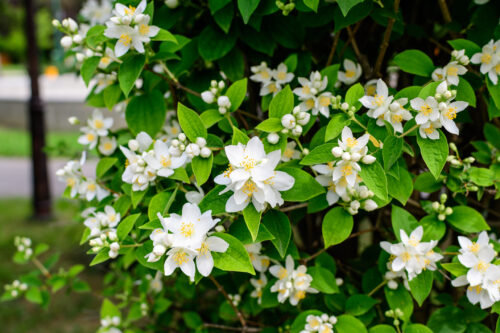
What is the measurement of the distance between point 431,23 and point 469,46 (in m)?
0.57

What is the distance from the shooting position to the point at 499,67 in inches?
48.7

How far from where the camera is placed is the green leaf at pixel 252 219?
38.8 inches

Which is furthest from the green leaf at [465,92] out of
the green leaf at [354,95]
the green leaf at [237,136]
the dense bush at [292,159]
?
the green leaf at [237,136]

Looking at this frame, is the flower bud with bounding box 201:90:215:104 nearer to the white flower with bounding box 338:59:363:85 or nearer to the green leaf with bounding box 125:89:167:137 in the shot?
the green leaf with bounding box 125:89:167:137

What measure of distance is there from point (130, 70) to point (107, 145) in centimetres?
42

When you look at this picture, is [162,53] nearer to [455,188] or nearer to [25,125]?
[455,188]

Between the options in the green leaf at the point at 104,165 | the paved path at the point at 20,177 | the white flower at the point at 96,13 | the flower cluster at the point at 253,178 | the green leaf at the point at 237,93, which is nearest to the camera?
the flower cluster at the point at 253,178

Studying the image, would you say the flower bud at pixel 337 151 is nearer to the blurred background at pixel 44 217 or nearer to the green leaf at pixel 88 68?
the green leaf at pixel 88 68

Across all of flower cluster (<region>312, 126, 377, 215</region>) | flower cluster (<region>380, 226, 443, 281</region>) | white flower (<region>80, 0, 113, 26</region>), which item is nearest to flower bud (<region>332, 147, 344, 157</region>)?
flower cluster (<region>312, 126, 377, 215</region>)

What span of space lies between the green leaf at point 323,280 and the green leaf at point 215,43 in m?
0.71

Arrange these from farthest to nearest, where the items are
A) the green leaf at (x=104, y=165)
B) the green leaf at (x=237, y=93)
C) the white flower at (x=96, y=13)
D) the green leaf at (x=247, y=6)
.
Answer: the white flower at (x=96, y=13) < the green leaf at (x=104, y=165) < the green leaf at (x=237, y=93) < the green leaf at (x=247, y=6)

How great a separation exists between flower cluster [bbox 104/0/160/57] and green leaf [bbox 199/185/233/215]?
16.1 inches

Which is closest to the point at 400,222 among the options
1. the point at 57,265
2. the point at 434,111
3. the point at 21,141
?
the point at 434,111

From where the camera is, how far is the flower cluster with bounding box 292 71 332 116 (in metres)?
1.29
